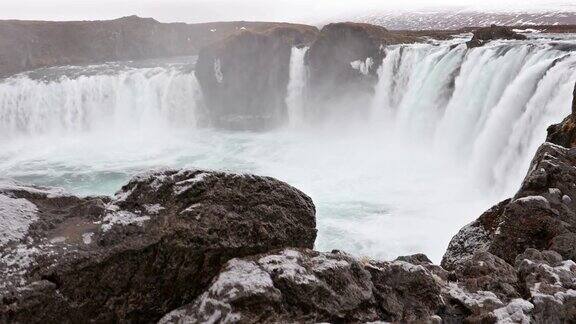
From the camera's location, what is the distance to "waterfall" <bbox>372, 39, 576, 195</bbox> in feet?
75.9

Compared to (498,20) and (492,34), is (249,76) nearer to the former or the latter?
(492,34)

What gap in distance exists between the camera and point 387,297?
696cm

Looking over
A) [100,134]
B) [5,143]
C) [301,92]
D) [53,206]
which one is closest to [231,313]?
[53,206]

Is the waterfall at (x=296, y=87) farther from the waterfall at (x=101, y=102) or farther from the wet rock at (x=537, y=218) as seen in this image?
the wet rock at (x=537, y=218)

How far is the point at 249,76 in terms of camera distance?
2104 inches

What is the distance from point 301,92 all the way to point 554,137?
37176mm

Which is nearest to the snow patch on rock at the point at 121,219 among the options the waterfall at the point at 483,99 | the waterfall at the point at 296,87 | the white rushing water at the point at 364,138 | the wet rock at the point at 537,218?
the wet rock at the point at 537,218

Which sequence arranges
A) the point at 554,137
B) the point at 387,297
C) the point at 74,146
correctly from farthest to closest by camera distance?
the point at 74,146 → the point at 554,137 → the point at 387,297

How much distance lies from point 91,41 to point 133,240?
91104mm

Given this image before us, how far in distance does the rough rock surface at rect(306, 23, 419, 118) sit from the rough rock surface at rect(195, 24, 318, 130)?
439 cm

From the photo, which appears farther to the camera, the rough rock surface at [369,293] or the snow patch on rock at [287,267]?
the snow patch on rock at [287,267]

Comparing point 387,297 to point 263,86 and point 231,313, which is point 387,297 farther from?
point 263,86

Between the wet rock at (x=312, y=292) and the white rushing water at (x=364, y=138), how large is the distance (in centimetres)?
1329

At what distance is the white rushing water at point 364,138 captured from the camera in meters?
23.5
